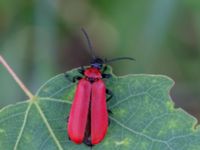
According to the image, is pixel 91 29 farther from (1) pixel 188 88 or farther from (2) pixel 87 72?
(2) pixel 87 72

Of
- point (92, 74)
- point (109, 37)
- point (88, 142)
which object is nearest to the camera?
point (88, 142)

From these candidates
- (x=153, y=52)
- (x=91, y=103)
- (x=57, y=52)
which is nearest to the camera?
(x=91, y=103)

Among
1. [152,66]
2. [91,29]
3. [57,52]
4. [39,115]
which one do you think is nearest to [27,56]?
[57,52]

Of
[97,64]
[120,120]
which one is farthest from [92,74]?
[120,120]

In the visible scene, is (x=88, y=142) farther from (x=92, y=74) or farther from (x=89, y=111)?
(x=92, y=74)

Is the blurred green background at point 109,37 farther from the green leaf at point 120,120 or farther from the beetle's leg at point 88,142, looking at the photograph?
the beetle's leg at point 88,142

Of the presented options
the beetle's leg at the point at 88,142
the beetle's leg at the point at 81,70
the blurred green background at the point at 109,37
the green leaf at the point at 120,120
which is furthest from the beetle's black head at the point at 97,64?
the blurred green background at the point at 109,37
